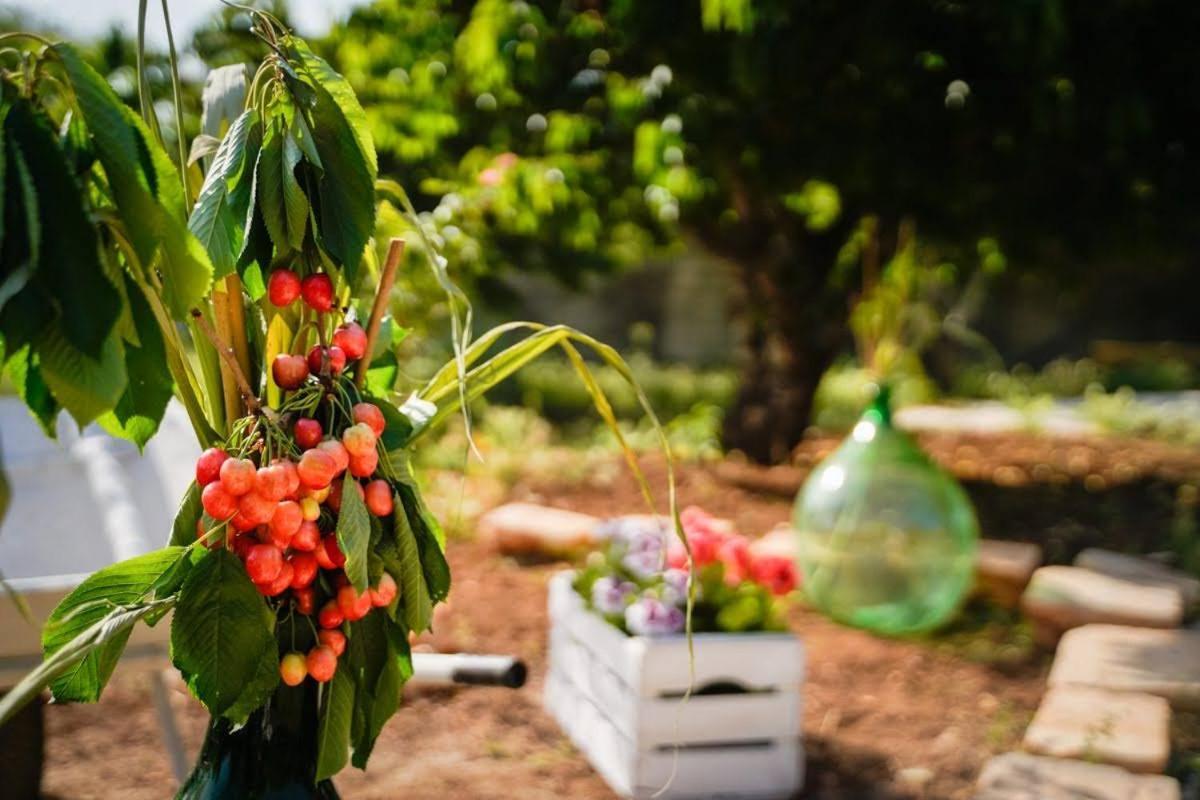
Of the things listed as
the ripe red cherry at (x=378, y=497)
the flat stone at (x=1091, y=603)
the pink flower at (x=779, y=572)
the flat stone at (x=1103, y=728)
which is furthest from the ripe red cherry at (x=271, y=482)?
the flat stone at (x=1091, y=603)

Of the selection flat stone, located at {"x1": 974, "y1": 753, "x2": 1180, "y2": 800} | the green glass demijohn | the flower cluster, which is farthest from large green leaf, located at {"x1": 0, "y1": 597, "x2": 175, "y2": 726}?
the green glass demijohn

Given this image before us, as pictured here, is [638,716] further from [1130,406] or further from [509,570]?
[1130,406]

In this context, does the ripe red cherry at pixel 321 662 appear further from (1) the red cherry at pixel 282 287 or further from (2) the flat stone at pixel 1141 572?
(2) the flat stone at pixel 1141 572

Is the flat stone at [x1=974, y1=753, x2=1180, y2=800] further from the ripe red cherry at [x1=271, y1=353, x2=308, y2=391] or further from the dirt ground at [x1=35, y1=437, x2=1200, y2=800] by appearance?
the ripe red cherry at [x1=271, y1=353, x2=308, y2=391]

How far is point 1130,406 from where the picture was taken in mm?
7605

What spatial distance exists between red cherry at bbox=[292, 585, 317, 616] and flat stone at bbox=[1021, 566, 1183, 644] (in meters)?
2.87

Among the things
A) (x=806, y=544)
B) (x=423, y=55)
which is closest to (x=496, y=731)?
(x=806, y=544)

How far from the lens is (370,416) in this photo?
39.6 inches

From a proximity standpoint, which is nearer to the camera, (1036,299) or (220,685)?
(220,685)

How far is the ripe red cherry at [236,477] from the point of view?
2.96ft

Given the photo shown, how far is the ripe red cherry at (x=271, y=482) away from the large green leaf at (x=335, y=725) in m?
0.24

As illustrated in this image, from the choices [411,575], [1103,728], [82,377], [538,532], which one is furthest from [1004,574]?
[82,377]

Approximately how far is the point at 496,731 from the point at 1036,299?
464 inches

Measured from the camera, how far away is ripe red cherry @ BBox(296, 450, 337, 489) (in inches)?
36.5
